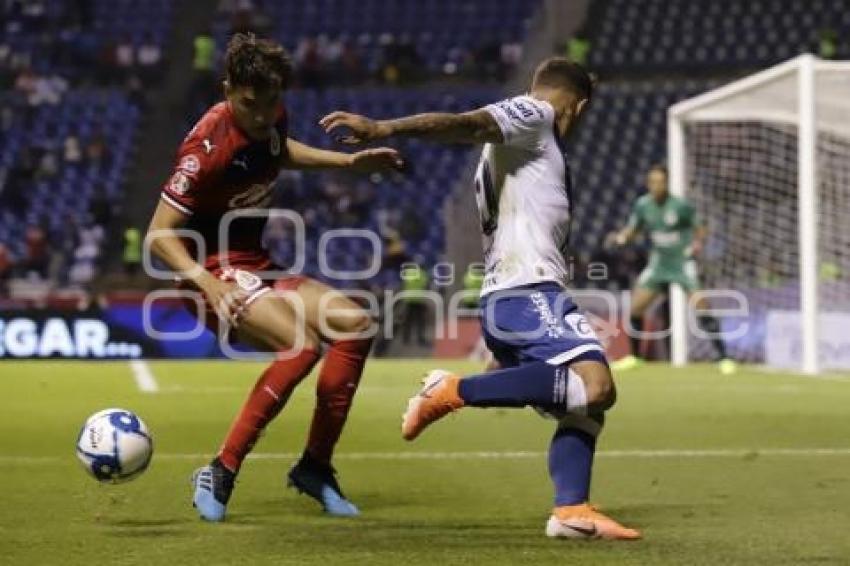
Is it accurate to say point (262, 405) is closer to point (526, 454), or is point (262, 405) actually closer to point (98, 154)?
point (526, 454)

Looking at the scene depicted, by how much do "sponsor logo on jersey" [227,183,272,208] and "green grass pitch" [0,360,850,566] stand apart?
1.24 m

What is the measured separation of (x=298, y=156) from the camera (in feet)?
22.9

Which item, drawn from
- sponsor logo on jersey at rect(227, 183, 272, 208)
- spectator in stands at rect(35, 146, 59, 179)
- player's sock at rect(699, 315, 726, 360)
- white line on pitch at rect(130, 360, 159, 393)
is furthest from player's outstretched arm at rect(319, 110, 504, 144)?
spectator in stands at rect(35, 146, 59, 179)

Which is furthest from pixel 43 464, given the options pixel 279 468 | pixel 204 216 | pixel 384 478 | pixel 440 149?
pixel 440 149

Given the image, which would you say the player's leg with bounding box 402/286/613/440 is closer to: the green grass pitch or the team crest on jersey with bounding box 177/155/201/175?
the green grass pitch

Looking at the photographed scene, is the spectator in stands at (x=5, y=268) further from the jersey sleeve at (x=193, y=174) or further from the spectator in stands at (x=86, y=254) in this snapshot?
the jersey sleeve at (x=193, y=174)

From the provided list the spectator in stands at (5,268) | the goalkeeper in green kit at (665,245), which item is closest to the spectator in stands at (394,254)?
the spectator in stands at (5,268)

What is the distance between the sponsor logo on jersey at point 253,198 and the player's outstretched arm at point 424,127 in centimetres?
106

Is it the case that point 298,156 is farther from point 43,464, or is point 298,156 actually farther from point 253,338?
point 43,464

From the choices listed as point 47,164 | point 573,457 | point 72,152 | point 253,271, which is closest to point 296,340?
point 253,271

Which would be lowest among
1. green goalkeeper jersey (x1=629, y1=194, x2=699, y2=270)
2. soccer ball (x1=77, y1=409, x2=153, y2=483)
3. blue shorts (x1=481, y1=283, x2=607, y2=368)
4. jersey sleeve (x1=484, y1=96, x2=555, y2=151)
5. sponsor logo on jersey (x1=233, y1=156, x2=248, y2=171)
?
green goalkeeper jersey (x1=629, y1=194, x2=699, y2=270)

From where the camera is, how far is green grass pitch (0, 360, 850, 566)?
567cm

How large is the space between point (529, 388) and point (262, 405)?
1183 millimetres

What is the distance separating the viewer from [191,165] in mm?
6477
